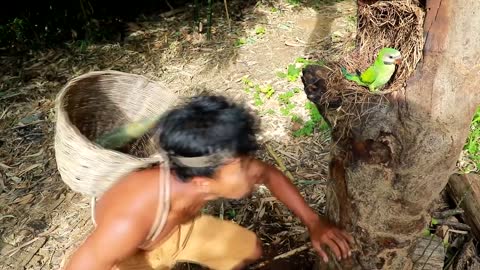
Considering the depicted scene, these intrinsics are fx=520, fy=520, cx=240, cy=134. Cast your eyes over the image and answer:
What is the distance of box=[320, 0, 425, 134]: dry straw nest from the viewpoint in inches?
66.1

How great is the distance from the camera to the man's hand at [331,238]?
6.66 feet

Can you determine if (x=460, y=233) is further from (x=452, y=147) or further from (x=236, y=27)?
(x=236, y=27)

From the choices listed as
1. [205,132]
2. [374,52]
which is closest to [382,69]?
[374,52]

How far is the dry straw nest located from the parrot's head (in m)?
0.02

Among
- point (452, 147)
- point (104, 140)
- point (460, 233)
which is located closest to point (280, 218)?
point (460, 233)

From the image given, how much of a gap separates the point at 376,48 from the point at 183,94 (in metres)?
2.50

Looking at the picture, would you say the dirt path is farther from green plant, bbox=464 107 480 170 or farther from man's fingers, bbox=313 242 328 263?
green plant, bbox=464 107 480 170

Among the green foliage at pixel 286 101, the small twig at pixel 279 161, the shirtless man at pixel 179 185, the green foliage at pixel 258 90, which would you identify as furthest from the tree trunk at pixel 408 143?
the green foliage at pixel 258 90

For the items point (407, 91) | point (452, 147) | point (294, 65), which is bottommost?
point (294, 65)

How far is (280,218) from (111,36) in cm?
288

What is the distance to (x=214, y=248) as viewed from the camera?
232 cm

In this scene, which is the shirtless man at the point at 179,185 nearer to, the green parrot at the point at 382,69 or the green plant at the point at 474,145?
the green parrot at the point at 382,69

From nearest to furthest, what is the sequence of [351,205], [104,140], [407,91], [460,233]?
[407,91] → [351,205] → [104,140] → [460,233]

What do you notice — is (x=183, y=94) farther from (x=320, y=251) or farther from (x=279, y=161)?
(x=320, y=251)
